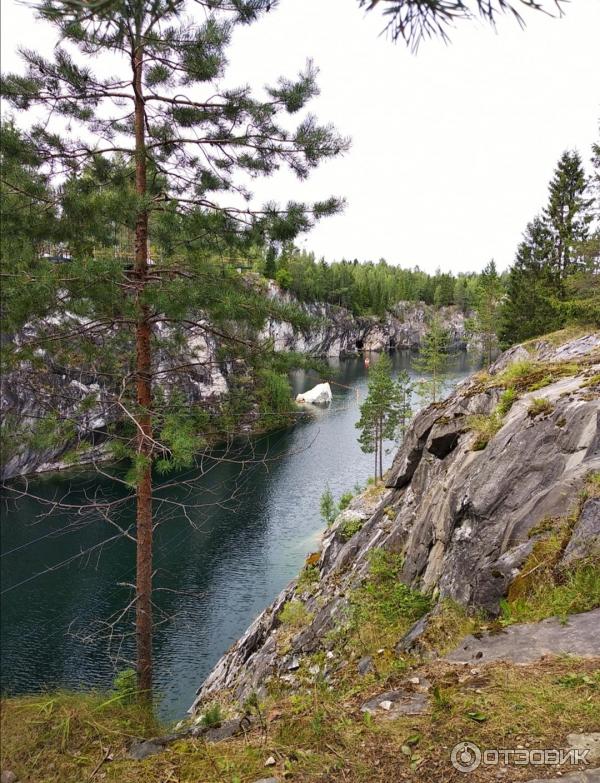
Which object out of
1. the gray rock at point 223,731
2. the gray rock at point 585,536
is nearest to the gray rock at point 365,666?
the gray rock at point 223,731

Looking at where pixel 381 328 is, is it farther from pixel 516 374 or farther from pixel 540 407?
pixel 540 407

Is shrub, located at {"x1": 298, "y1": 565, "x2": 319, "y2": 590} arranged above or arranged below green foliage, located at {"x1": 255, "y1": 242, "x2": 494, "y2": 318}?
below

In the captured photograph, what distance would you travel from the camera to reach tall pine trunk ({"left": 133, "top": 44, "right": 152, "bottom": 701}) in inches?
300

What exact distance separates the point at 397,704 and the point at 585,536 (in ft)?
9.87

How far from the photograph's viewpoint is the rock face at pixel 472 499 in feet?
22.7

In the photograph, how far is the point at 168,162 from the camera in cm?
862

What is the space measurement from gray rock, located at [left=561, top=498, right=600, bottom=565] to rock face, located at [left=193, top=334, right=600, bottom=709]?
0.03 m

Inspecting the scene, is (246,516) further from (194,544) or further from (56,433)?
(56,433)

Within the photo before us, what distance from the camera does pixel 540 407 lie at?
8.46 meters

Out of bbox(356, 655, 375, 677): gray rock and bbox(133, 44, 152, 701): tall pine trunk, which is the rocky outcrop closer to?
bbox(133, 44, 152, 701): tall pine trunk

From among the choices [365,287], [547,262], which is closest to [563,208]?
[547,262]

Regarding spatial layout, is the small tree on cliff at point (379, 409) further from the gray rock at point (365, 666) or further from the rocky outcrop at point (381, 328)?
the rocky outcrop at point (381, 328)

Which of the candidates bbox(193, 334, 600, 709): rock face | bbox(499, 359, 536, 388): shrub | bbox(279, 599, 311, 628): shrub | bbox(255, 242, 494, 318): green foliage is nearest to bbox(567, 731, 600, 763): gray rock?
bbox(193, 334, 600, 709): rock face

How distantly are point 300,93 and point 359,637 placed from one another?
358 inches
